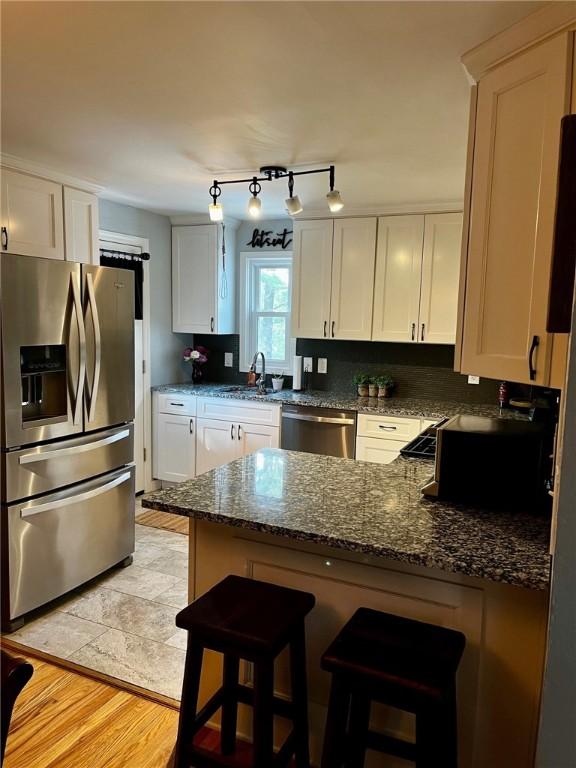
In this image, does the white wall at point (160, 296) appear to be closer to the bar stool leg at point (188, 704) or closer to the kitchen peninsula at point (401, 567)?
the kitchen peninsula at point (401, 567)

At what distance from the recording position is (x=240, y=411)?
428cm

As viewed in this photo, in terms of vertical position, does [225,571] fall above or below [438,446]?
below

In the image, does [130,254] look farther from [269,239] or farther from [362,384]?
[362,384]

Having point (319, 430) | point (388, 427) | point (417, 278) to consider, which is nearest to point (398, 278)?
point (417, 278)

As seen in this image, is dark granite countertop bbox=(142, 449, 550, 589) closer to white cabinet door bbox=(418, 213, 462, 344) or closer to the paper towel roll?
white cabinet door bbox=(418, 213, 462, 344)

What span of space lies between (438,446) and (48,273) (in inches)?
80.6

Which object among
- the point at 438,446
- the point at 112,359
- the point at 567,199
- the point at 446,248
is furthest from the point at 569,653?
the point at 446,248

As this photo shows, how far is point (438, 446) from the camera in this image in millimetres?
1821

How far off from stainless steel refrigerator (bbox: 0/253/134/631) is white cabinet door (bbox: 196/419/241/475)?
3.62 feet

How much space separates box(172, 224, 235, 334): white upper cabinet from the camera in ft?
15.2

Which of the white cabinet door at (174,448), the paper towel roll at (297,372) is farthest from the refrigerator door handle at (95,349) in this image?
the paper towel roll at (297,372)

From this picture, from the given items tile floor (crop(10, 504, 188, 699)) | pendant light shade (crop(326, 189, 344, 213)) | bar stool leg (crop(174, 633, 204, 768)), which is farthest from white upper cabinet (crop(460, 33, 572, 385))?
tile floor (crop(10, 504, 188, 699))

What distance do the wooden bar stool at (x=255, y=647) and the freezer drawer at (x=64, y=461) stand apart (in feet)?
4.73

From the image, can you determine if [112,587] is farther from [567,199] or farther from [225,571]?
A: [567,199]
